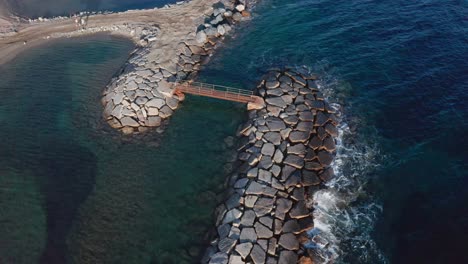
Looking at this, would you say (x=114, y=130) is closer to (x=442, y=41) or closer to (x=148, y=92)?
(x=148, y=92)

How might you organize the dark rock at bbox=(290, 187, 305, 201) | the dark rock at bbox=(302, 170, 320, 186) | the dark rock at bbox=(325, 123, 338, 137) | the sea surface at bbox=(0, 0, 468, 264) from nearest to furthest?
the sea surface at bbox=(0, 0, 468, 264) → the dark rock at bbox=(290, 187, 305, 201) → the dark rock at bbox=(302, 170, 320, 186) → the dark rock at bbox=(325, 123, 338, 137)

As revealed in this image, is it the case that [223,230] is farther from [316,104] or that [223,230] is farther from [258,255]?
[316,104]

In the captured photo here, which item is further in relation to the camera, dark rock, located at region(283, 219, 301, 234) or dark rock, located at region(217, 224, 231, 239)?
dark rock, located at region(283, 219, 301, 234)

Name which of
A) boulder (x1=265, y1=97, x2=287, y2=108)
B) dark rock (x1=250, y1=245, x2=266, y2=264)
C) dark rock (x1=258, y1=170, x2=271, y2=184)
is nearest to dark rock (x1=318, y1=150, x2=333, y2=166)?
dark rock (x1=258, y1=170, x2=271, y2=184)

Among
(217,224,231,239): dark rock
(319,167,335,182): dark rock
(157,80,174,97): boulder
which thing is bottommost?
(319,167,335,182): dark rock

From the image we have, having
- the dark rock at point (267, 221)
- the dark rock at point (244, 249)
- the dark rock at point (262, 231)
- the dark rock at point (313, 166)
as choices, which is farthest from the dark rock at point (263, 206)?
the dark rock at point (313, 166)

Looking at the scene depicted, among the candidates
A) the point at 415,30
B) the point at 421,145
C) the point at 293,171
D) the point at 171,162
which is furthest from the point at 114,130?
the point at 415,30

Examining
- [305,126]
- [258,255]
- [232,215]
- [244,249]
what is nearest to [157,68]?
[305,126]

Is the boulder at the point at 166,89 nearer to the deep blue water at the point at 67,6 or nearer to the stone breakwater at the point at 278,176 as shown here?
the stone breakwater at the point at 278,176

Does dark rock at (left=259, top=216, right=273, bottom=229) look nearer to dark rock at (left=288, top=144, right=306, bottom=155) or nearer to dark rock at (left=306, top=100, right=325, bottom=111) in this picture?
dark rock at (left=288, top=144, right=306, bottom=155)
